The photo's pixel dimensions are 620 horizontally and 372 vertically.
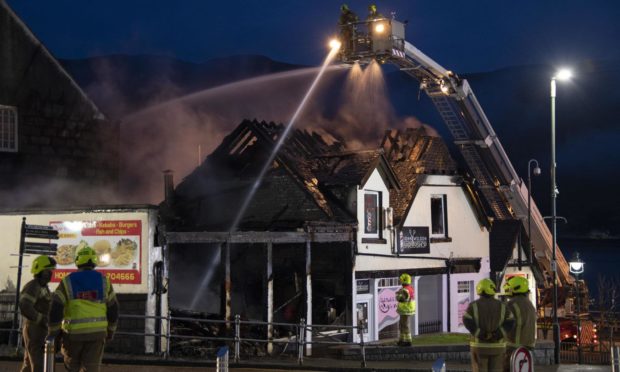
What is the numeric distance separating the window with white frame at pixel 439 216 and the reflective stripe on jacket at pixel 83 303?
21583 millimetres

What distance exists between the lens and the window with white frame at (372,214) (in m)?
26.7

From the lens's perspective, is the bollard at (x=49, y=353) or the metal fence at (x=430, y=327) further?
the metal fence at (x=430, y=327)

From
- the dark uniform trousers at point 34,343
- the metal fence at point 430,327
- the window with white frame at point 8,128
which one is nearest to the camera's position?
the dark uniform trousers at point 34,343

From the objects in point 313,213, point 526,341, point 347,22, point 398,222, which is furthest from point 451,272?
point 526,341

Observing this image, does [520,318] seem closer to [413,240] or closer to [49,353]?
[49,353]

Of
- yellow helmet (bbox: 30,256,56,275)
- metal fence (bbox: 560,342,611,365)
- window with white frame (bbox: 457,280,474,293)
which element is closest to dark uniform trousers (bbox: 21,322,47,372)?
yellow helmet (bbox: 30,256,56,275)

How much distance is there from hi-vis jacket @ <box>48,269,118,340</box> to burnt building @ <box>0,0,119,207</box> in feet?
54.8

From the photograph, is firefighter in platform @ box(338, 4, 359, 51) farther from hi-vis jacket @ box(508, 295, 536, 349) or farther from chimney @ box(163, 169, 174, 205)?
hi-vis jacket @ box(508, 295, 536, 349)

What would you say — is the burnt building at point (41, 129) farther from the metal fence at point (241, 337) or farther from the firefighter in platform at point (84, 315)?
the firefighter in platform at point (84, 315)

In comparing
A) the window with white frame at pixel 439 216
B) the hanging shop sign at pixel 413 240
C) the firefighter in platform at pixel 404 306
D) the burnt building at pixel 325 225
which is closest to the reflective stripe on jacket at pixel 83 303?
the firefighter in platform at pixel 404 306

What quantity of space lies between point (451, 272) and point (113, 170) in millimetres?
12545

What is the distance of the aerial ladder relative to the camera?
27.3 m

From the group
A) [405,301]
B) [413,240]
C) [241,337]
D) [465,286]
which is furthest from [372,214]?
[241,337]

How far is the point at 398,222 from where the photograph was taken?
2802cm
